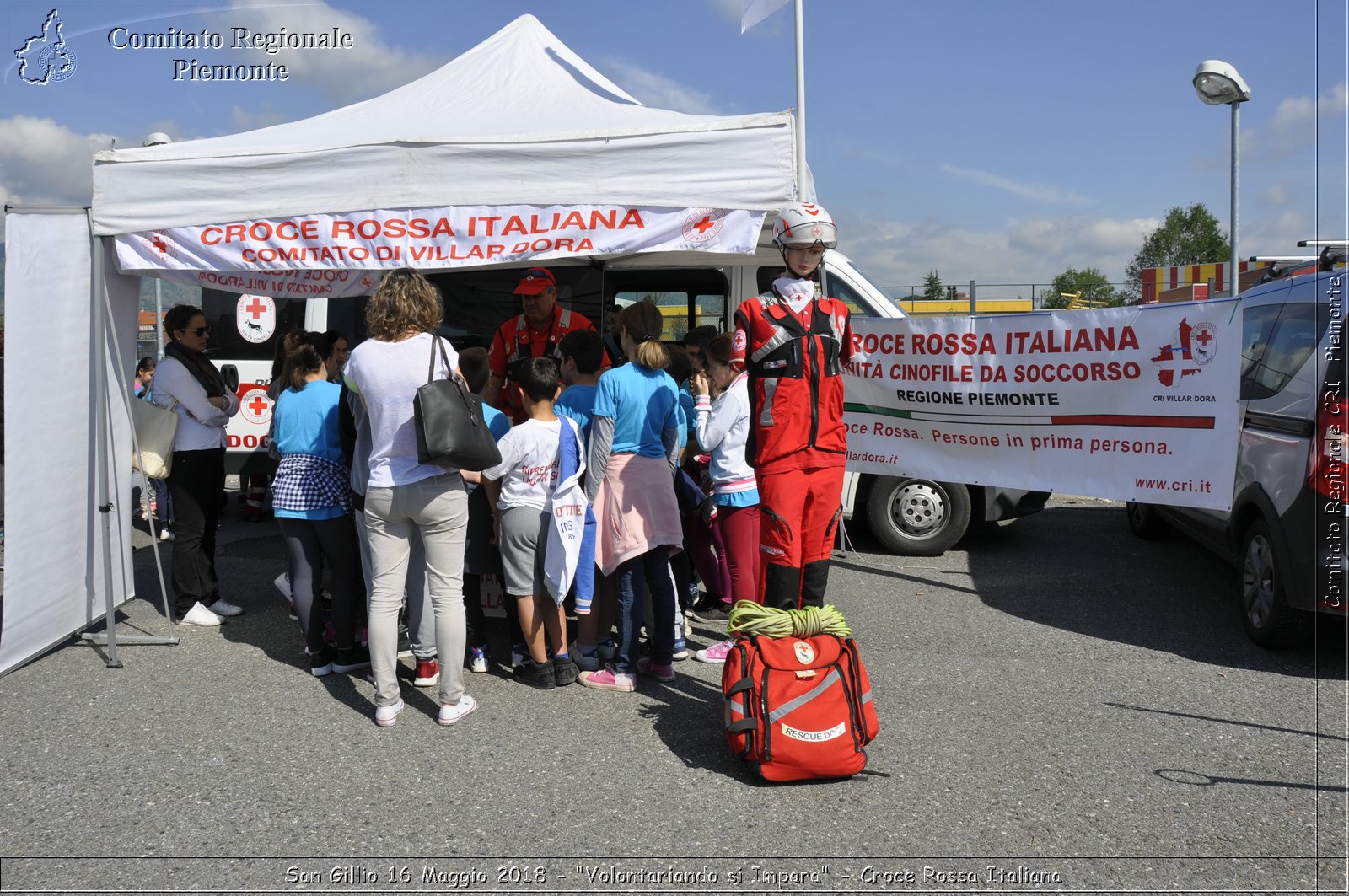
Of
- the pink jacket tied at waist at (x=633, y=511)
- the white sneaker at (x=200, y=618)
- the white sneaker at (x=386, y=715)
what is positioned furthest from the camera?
the white sneaker at (x=200, y=618)

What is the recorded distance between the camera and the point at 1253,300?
558 centimetres

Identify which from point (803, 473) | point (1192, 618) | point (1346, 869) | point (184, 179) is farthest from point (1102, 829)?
point (184, 179)

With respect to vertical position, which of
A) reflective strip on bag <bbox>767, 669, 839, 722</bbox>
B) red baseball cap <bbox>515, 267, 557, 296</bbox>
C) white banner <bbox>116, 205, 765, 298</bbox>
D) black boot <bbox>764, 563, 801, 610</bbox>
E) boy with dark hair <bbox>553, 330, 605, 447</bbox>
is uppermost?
white banner <bbox>116, 205, 765, 298</bbox>

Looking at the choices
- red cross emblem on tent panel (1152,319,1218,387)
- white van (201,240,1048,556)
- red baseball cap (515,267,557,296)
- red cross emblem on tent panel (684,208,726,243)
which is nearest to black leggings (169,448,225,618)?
white van (201,240,1048,556)

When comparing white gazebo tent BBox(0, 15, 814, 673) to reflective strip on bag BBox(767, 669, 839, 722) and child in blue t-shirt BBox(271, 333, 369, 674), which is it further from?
reflective strip on bag BBox(767, 669, 839, 722)

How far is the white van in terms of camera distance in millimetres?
7000

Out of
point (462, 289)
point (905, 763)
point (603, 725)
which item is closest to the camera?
point (905, 763)

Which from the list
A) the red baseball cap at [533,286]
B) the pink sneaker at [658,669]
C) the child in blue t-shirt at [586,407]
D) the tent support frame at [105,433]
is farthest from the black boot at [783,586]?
the tent support frame at [105,433]

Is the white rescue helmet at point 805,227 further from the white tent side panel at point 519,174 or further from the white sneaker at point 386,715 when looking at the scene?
the white sneaker at point 386,715

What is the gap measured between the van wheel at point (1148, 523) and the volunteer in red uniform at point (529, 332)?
15.3 ft

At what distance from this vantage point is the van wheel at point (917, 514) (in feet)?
22.8

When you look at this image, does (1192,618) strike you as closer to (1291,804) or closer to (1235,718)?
(1235,718)

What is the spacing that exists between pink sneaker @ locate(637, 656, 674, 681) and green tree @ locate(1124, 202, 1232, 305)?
6016cm

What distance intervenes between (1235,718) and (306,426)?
4354 millimetres
